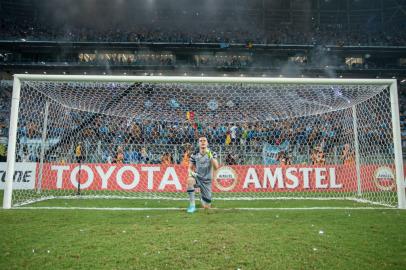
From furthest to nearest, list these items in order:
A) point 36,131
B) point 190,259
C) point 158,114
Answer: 1. point 158,114
2. point 36,131
3. point 190,259

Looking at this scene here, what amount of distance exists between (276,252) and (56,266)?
2421mm

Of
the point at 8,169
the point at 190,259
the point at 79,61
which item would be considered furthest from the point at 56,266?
the point at 79,61

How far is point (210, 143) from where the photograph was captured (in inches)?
496

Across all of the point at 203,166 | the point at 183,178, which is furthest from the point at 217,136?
the point at 203,166

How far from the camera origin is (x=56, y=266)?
310 cm

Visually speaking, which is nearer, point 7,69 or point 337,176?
point 337,176

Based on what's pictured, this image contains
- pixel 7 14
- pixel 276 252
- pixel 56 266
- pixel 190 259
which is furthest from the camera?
pixel 7 14

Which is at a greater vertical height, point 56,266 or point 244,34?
point 244,34

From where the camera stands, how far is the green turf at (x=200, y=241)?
10.6 ft

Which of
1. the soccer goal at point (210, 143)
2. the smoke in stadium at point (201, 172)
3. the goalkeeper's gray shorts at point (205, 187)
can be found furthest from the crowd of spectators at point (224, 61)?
the goalkeeper's gray shorts at point (205, 187)

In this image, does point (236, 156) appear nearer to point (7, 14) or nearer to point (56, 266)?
point (56, 266)

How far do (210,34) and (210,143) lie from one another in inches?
1010

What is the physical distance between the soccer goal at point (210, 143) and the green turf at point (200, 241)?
4133 millimetres

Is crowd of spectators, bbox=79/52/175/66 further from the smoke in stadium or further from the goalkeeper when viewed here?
the goalkeeper
